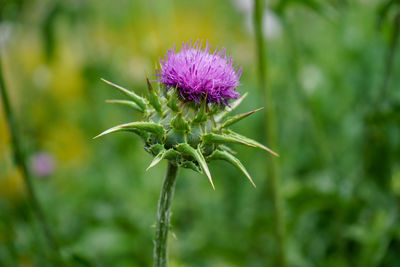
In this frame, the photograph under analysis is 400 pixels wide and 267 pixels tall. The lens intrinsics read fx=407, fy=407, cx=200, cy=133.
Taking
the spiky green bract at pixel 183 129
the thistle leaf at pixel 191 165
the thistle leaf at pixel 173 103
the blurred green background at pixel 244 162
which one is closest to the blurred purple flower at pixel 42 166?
the blurred green background at pixel 244 162

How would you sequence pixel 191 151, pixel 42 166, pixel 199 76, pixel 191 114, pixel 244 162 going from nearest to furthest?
1. pixel 191 151
2. pixel 199 76
3. pixel 191 114
4. pixel 42 166
5. pixel 244 162

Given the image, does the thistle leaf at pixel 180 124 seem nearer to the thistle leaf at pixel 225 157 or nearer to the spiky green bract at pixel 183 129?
the spiky green bract at pixel 183 129

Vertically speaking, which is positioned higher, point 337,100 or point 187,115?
point 337,100

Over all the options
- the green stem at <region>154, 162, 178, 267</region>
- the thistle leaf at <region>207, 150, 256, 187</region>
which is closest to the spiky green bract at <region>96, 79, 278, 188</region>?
the thistle leaf at <region>207, 150, 256, 187</region>

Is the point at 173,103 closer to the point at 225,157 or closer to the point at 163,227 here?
the point at 225,157

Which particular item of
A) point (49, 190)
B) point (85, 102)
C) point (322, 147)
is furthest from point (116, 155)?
point (322, 147)

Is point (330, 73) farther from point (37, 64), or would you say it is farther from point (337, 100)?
point (37, 64)

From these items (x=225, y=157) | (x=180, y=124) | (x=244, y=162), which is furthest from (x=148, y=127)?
(x=244, y=162)
